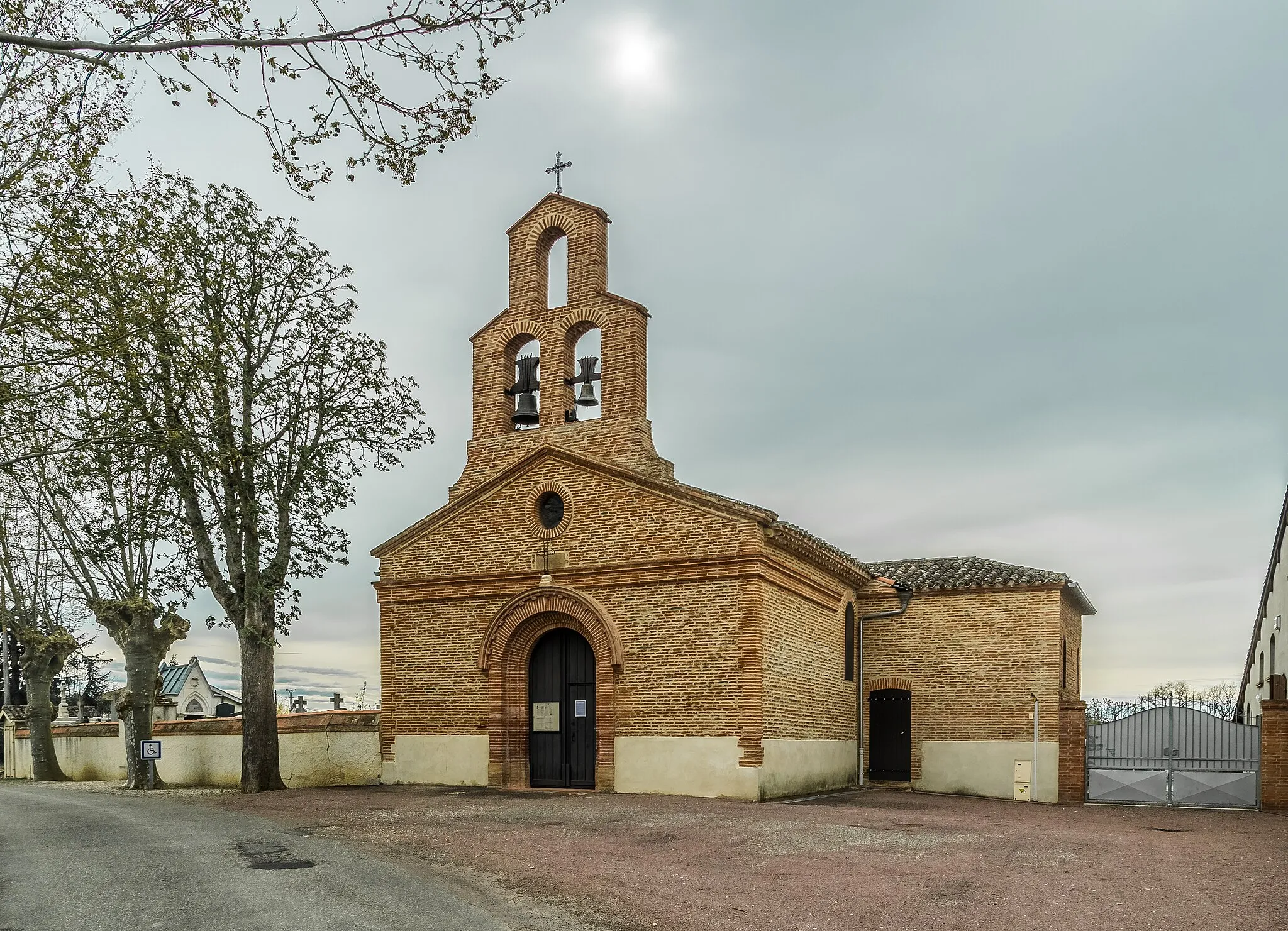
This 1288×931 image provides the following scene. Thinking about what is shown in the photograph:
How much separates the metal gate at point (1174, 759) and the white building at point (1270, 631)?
0.90m

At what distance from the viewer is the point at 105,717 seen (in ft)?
149

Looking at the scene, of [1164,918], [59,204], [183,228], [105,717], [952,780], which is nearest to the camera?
[1164,918]

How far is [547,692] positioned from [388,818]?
19.4 feet

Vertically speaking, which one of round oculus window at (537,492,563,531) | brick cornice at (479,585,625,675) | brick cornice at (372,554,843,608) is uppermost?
round oculus window at (537,492,563,531)

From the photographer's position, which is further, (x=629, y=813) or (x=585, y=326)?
(x=585, y=326)

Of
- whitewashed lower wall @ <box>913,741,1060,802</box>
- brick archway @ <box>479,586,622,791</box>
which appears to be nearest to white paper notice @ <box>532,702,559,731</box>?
brick archway @ <box>479,586,622,791</box>

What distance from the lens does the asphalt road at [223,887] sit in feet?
26.6

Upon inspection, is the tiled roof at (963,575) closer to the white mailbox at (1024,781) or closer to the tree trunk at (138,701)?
the white mailbox at (1024,781)

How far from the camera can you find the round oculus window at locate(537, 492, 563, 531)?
19938 mm

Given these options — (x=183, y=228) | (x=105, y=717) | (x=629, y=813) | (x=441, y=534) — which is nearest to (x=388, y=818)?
(x=629, y=813)

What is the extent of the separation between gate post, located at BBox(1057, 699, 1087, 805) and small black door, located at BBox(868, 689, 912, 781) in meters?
3.08

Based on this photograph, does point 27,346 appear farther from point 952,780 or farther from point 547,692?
point 952,780

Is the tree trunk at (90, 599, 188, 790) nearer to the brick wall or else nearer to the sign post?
the sign post

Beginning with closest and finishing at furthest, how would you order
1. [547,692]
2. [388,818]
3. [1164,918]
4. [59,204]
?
[1164,918]
[59,204]
[388,818]
[547,692]
